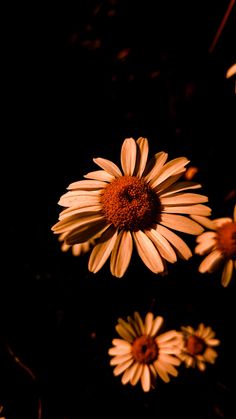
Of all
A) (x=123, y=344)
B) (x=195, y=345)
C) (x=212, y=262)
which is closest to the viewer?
(x=212, y=262)

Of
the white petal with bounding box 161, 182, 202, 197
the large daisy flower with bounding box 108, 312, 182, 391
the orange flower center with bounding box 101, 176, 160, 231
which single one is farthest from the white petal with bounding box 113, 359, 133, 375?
the white petal with bounding box 161, 182, 202, 197

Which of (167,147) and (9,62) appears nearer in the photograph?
(9,62)

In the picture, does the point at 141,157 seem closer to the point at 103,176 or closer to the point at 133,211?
the point at 103,176

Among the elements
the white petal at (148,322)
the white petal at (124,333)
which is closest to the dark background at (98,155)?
the white petal at (148,322)

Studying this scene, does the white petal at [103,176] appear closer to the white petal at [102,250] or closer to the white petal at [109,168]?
the white petal at [109,168]

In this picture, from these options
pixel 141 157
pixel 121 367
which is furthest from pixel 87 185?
pixel 121 367

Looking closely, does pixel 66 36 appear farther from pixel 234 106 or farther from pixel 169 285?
pixel 169 285

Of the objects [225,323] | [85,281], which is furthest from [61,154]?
[225,323]
